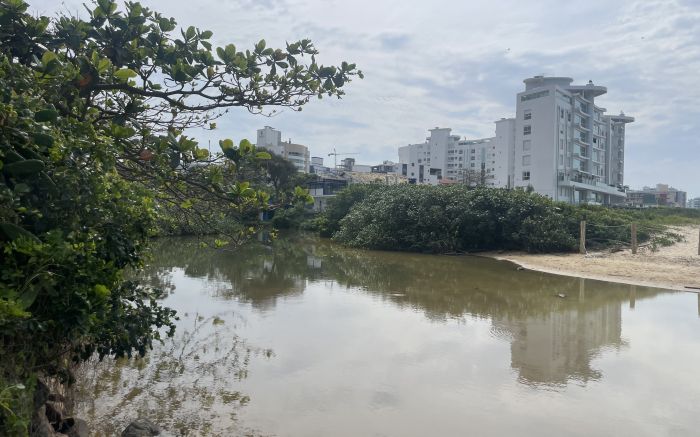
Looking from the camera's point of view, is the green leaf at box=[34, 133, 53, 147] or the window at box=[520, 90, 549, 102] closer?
the green leaf at box=[34, 133, 53, 147]

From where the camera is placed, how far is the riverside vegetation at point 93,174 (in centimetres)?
271

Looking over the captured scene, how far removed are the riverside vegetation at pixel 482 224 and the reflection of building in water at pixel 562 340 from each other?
10.8 meters

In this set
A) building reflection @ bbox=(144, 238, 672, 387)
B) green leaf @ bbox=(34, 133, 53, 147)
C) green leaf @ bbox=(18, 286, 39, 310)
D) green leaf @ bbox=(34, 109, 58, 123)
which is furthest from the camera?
building reflection @ bbox=(144, 238, 672, 387)

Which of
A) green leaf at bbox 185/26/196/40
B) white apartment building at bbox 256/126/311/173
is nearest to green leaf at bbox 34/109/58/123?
green leaf at bbox 185/26/196/40

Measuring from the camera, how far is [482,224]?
73.6 ft

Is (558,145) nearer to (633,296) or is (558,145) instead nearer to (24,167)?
(633,296)

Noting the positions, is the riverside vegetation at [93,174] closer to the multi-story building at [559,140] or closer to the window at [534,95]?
the multi-story building at [559,140]

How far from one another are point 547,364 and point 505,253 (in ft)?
51.7

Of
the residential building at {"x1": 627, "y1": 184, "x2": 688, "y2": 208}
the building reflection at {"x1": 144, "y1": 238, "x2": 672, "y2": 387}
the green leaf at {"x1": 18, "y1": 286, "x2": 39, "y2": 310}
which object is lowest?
the building reflection at {"x1": 144, "y1": 238, "x2": 672, "y2": 387}

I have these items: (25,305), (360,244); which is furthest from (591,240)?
A: (25,305)

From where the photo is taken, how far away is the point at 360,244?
25094 mm

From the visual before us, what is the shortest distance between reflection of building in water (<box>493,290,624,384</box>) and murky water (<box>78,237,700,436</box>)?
0.03 meters

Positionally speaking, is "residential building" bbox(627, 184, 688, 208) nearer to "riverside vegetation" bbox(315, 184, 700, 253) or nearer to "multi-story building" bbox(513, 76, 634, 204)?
"multi-story building" bbox(513, 76, 634, 204)

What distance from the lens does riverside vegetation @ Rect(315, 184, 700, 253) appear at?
842 inches
